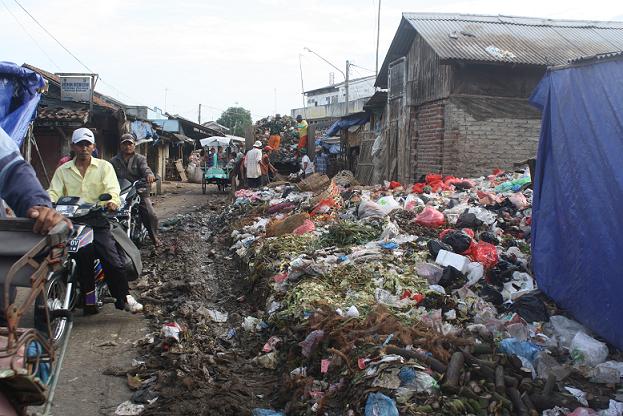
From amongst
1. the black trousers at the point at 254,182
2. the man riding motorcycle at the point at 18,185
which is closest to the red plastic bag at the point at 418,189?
the black trousers at the point at 254,182

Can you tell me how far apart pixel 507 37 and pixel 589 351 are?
10.4m

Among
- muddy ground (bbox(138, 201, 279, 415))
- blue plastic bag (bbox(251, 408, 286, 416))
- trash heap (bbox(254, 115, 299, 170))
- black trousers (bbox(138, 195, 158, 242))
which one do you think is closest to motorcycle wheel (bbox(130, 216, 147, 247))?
black trousers (bbox(138, 195, 158, 242))

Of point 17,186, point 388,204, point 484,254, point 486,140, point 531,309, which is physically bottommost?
point 531,309

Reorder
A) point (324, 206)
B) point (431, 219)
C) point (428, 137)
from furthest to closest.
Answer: point (428, 137)
point (324, 206)
point (431, 219)

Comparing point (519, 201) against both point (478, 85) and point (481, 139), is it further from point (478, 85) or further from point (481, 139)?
point (478, 85)

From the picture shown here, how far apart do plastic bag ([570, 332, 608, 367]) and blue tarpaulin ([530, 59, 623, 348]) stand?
12 cm

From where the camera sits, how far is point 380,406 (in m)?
3.26

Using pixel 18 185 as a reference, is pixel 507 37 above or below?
above

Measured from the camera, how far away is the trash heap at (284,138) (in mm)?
22391

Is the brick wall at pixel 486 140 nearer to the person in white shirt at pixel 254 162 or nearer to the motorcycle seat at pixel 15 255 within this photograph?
the person in white shirt at pixel 254 162

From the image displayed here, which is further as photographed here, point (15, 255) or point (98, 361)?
point (98, 361)

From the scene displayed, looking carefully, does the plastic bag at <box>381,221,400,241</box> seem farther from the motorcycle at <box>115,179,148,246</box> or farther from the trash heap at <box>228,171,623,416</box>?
the motorcycle at <box>115,179,148,246</box>

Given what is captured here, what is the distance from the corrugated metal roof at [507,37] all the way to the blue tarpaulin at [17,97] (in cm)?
755

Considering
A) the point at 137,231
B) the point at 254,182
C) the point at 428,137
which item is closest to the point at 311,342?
the point at 137,231
